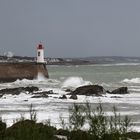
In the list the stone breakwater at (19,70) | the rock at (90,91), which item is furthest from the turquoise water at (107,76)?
the rock at (90,91)

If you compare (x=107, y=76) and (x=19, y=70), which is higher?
(x=19, y=70)

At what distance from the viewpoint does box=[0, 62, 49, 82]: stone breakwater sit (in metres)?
48.9

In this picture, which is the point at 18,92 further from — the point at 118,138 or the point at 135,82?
the point at 118,138

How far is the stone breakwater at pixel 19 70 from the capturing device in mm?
48906

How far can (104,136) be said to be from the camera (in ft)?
21.2

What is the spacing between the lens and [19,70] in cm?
5034

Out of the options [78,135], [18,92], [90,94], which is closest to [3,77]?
[18,92]

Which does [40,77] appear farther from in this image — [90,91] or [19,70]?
[90,91]

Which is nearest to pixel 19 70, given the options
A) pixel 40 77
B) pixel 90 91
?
pixel 40 77

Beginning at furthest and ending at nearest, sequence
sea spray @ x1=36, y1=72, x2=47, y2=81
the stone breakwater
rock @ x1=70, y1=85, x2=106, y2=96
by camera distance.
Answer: sea spray @ x1=36, y1=72, x2=47, y2=81 < the stone breakwater < rock @ x1=70, y1=85, x2=106, y2=96
